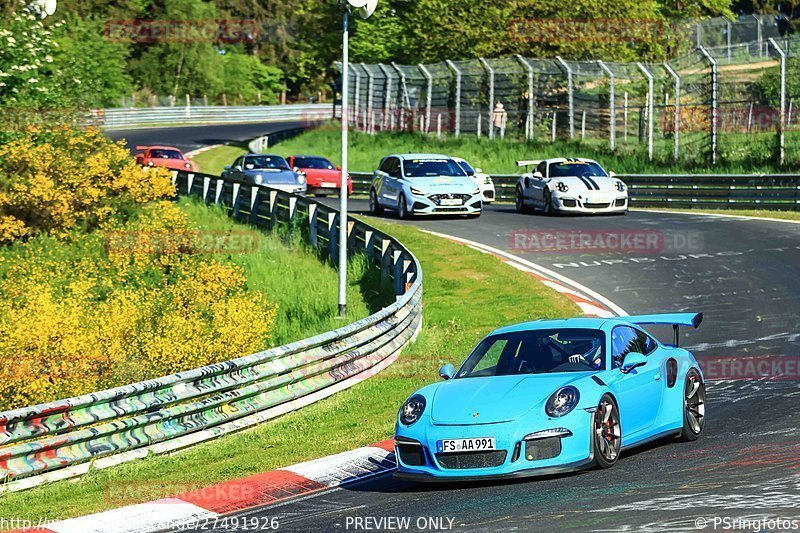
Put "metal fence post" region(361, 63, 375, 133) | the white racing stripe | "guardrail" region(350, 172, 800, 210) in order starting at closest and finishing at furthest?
the white racing stripe → "guardrail" region(350, 172, 800, 210) → "metal fence post" region(361, 63, 375, 133)

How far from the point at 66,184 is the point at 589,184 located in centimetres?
1335

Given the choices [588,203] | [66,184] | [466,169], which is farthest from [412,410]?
[66,184]

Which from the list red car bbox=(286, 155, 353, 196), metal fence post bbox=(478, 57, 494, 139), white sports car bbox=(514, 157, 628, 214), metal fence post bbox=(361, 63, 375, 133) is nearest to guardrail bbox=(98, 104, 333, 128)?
metal fence post bbox=(361, 63, 375, 133)

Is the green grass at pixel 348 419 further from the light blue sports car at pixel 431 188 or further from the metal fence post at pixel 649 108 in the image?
the metal fence post at pixel 649 108

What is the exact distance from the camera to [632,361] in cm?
1046

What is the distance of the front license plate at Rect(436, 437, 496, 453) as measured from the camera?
31.4 feet

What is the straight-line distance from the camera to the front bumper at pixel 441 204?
32219 millimetres

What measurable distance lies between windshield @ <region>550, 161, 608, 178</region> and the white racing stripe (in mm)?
23997

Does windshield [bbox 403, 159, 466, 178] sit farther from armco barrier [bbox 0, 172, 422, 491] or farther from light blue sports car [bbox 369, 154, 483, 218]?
armco barrier [bbox 0, 172, 422, 491]

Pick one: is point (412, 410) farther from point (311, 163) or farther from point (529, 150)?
point (529, 150)

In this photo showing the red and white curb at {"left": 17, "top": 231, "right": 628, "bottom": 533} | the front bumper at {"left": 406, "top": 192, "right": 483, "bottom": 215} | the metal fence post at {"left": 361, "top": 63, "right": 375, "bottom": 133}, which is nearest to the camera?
the red and white curb at {"left": 17, "top": 231, "right": 628, "bottom": 533}

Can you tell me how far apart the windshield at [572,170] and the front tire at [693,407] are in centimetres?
2129

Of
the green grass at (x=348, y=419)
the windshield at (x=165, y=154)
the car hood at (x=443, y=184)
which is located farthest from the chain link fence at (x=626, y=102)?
the green grass at (x=348, y=419)

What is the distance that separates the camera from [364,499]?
959 cm
